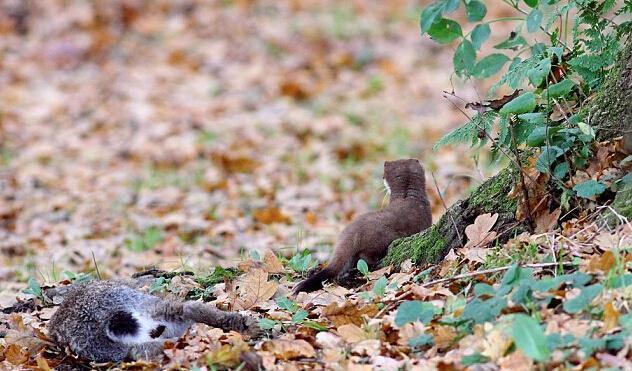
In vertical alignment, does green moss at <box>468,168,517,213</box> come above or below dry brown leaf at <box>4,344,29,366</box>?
above

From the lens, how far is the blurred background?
8.11 meters

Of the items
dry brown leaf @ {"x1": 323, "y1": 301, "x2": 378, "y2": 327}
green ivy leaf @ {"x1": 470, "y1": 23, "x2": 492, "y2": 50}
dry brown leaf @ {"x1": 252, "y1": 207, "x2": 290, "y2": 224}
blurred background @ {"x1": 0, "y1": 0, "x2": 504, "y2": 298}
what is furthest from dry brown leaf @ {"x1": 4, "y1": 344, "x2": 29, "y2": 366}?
dry brown leaf @ {"x1": 252, "y1": 207, "x2": 290, "y2": 224}

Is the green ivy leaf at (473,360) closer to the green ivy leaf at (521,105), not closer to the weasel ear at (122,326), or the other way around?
the green ivy leaf at (521,105)

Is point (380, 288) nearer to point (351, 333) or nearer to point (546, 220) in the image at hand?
point (351, 333)

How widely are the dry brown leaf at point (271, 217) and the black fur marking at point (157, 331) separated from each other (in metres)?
4.04

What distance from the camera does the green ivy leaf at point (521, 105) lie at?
156 inches

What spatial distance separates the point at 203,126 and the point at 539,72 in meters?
7.99

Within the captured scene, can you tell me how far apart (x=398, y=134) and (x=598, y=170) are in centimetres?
695

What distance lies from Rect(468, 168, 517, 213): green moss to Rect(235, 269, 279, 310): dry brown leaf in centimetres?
107

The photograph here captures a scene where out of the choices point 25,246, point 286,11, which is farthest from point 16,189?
point 286,11

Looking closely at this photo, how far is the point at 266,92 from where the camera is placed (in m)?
12.7

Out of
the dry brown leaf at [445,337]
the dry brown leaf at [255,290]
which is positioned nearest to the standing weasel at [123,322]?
the dry brown leaf at [255,290]

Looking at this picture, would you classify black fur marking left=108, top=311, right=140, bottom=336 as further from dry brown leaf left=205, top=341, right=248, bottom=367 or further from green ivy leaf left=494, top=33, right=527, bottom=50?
green ivy leaf left=494, top=33, right=527, bottom=50

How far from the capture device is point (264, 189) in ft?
30.9
